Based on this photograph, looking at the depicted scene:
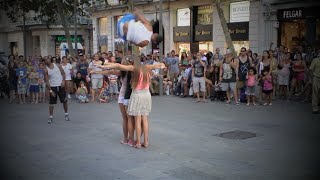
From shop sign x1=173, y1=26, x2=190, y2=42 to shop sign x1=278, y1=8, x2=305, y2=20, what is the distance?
26.0 feet

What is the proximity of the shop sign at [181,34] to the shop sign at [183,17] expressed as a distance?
398mm

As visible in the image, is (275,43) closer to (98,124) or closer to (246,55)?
(246,55)

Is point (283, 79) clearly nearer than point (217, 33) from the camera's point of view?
Yes

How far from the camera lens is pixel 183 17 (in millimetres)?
29172

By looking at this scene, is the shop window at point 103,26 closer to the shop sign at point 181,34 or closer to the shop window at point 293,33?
the shop sign at point 181,34

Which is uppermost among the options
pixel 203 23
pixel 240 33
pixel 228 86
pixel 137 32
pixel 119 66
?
pixel 203 23

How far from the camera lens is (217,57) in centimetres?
1681

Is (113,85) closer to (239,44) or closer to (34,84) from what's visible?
(34,84)

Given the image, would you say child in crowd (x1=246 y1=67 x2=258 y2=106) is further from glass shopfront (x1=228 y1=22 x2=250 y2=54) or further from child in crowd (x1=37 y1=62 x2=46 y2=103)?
glass shopfront (x1=228 y1=22 x2=250 y2=54)

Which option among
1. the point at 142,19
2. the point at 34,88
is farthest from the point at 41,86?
the point at 142,19

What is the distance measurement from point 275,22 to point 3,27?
4232 cm

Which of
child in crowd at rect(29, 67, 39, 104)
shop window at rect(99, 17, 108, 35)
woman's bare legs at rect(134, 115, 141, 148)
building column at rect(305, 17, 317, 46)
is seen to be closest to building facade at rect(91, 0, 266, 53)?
shop window at rect(99, 17, 108, 35)

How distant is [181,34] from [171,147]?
21034 millimetres

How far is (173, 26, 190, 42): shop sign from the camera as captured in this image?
93.7 feet
